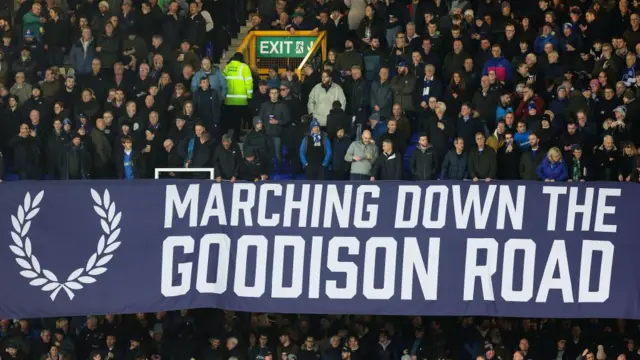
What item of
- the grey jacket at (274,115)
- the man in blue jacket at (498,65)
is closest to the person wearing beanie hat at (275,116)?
the grey jacket at (274,115)

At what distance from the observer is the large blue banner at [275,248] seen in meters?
19.6


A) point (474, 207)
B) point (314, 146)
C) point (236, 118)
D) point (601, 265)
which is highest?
point (236, 118)

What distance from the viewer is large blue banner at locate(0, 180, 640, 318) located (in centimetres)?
1964

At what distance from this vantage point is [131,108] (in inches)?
894

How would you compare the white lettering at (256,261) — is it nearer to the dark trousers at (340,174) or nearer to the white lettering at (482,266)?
the dark trousers at (340,174)

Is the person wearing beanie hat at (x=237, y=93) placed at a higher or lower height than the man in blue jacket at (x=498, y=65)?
lower

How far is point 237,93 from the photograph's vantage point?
2381cm

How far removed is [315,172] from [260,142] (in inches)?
35.3

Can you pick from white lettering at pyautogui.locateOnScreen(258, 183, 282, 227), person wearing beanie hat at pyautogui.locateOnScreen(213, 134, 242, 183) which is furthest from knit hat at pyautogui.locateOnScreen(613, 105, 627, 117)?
person wearing beanie hat at pyautogui.locateOnScreen(213, 134, 242, 183)

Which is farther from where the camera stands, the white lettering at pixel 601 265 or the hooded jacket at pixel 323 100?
the hooded jacket at pixel 323 100

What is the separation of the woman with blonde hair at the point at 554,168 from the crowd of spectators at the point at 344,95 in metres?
0.03

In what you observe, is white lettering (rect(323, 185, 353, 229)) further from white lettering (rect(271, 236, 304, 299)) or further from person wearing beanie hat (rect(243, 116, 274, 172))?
person wearing beanie hat (rect(243, 116, 274, 172))

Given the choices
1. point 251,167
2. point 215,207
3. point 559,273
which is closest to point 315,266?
point 215,207

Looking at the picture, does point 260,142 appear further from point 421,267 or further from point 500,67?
point 500,67
